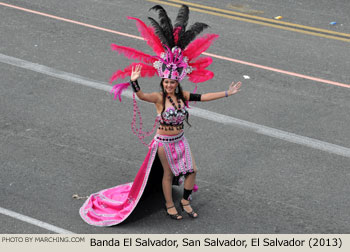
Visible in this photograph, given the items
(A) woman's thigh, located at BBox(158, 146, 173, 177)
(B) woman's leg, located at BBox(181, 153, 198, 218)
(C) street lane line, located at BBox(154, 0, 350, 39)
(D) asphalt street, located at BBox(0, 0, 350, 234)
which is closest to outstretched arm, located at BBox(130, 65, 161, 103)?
(A) woman's thigh, located at BBox(158, 146, 173, 177)

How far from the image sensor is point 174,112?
24.3 ft

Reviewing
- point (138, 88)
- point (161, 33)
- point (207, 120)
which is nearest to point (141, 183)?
point (138, 88)

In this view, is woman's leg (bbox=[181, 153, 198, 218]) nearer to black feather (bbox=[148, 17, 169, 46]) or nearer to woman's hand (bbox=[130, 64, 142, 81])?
woman's hand (bbox=[130, 64, 142, 81])

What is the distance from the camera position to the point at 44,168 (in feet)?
28.9

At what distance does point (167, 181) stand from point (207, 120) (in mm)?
2588

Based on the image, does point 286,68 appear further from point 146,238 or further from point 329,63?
point 146,238

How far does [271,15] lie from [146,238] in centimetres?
810

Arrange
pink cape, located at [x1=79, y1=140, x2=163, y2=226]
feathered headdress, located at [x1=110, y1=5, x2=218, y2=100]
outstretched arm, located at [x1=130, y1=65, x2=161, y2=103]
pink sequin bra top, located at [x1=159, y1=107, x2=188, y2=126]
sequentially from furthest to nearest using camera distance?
pink cape, located at [x1=79, y1=140, x2=163, y2=226]
pink sequin bra top, located at [x1=159, y1=107, x2=188, y2=126]
feathered headdress, located at [x1=110, y1=5, x2=218, y2=100]
outstretched arm, located at [x1=130, y1=65, x2=161, y2=103]

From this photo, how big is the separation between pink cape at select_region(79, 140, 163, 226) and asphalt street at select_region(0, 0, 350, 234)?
14cm

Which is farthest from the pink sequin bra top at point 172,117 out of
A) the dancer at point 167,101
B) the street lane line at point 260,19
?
the street lane line at point 260,19

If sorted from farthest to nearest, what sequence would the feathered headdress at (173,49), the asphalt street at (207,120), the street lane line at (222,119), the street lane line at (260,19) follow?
1. the street lane line at (260,19)
2. the street lane line at (222,119)
3. the asphalt street at (207,120)
4. the feathered headdress at (173,49)

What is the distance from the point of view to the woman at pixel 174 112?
741cm

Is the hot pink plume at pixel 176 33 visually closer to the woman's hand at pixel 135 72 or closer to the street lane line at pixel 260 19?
the woman's hand at pixel 135 72

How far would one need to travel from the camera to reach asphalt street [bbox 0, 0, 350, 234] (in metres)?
7.98
